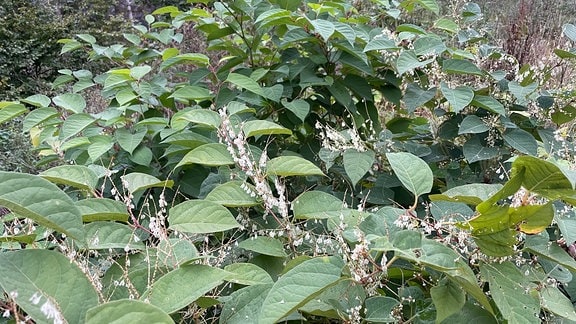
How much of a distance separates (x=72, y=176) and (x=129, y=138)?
43 cm

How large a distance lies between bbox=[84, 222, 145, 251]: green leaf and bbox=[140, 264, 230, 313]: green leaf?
0.13 metres

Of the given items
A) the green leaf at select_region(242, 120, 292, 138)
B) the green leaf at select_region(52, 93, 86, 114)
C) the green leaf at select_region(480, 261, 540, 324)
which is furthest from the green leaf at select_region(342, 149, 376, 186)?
the green leaf at select_region(52, 93, 86, 114)

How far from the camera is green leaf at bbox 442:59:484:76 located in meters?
1.18

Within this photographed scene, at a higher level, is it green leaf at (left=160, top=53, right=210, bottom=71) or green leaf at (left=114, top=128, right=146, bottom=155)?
green leaf at (left=160, top=53, right=210, bottom=71)

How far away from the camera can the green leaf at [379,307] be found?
68 centimetres

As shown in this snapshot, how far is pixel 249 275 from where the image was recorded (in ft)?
2.33

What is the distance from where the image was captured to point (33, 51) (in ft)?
25.5

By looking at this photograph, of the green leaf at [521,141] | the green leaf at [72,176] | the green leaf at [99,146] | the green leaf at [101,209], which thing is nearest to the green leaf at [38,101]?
the green leaf at [99,146]

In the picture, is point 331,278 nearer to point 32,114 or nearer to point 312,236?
point 312,236

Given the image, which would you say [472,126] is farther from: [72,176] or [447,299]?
[72,176]

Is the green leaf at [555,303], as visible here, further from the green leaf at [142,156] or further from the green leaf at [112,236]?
the green leaf at [142,156]

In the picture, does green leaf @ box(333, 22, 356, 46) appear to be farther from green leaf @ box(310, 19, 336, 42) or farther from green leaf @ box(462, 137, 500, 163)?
green leaf @ box(462, 137, 500, 163)

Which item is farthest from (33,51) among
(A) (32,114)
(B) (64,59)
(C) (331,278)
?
(C) (331,278)

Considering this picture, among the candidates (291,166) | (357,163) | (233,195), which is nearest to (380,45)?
(357,163)
